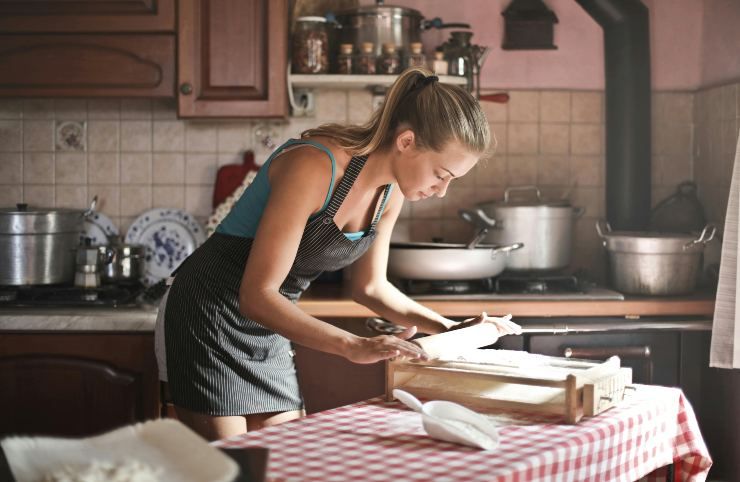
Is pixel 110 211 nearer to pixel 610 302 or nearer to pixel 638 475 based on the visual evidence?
pixel 610 302

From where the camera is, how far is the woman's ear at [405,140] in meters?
1.90

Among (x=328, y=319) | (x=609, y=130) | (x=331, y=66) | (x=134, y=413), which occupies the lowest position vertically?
(x=134, y=413)

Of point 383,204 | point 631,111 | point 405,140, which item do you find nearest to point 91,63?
point 383,204

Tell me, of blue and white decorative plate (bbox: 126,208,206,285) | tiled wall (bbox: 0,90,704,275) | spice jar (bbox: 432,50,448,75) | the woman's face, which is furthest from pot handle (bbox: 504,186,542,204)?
the woman's face

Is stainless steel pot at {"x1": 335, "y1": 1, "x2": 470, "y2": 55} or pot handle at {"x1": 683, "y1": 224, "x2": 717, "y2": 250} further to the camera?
stainless steel pot at {"x1": 335, "y1": 1, "x2": 470, "y2": 55}

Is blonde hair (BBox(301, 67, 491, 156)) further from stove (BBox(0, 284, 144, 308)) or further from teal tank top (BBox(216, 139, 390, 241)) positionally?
stove (BBox(0, 284, 144, 308))

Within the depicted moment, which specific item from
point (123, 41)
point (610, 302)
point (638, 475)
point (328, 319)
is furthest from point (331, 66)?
point (638, 475)

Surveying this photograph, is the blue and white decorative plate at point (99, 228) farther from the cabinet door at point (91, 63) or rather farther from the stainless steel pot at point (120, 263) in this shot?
the cabinet door at point (91, 63)

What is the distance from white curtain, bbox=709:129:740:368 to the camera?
8.65 feet

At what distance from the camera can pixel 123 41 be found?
2.97 meters

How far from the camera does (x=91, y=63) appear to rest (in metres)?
2.98

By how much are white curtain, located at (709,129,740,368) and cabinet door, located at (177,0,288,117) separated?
1372mm

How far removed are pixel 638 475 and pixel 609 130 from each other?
1828mm

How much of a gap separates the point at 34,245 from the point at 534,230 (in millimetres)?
1593
